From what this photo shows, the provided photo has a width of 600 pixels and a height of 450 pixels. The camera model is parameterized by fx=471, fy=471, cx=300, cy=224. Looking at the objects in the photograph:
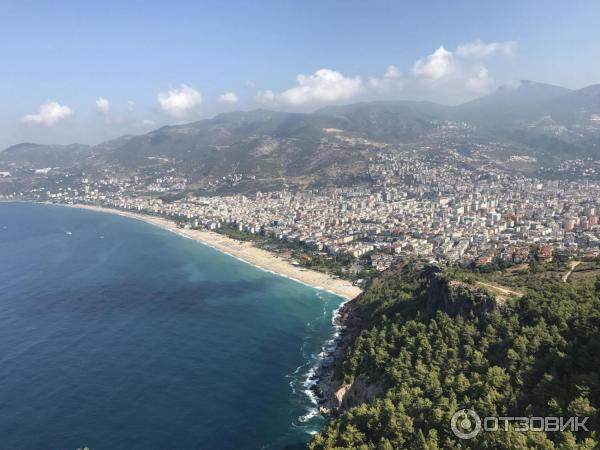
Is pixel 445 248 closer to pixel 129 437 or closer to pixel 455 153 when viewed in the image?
pixel 129 437

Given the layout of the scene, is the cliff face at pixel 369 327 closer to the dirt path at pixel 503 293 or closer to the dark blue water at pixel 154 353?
the dirt path at pixel 503 293

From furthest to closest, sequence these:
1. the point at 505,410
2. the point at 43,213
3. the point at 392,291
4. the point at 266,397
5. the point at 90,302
A: the point at 43,213 < the point at 90,302 < the point at 392,291 < the point at 266,397 < the point at 505,410

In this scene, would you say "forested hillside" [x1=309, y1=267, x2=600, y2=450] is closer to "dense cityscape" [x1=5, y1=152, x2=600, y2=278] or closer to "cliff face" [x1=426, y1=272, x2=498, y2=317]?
"cliff face" [x1=426, y1=272, x2=498, y2=317]

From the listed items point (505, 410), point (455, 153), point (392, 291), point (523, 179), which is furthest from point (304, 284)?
point (455, 153)

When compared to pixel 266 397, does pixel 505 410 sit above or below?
above

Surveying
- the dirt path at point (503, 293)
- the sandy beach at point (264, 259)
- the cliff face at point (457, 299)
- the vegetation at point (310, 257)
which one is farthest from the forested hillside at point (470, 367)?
the vegetation at point (310, 257)

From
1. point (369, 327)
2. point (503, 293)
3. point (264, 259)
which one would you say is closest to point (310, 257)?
point (264, 259)

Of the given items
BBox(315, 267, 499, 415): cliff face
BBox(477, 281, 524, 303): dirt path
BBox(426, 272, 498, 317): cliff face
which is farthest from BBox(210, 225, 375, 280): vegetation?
BBox(477, 281, 524, 303): dirt path

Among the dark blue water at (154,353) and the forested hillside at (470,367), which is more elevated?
the forested hillside at (470,367)

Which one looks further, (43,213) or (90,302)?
(43,213)
